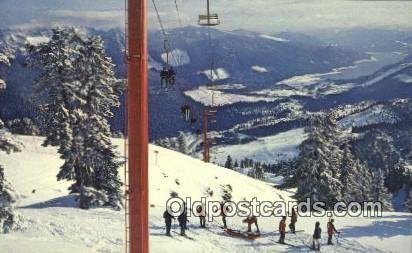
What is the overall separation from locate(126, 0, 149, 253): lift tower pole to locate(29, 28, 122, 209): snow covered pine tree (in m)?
14.9

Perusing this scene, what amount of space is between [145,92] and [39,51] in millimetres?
16344

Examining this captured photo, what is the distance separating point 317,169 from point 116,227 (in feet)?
72.4

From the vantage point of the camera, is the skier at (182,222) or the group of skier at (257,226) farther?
the skier at (182,222)

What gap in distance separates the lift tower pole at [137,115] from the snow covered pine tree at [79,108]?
1490 centimetres

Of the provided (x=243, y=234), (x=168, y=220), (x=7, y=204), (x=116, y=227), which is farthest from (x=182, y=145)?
(x=7, y=204)

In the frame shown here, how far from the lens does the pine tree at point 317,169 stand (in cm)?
4619

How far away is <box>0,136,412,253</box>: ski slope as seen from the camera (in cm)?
2544

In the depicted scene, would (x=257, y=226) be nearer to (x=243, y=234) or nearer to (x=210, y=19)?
(x=243, y=234)

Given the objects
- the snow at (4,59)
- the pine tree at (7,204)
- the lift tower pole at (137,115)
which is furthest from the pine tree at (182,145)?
the lift tower pole at (137,115)

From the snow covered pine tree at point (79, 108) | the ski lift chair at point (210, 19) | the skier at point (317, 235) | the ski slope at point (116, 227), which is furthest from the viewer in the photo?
the snow covered pine tree at point (79, 108)

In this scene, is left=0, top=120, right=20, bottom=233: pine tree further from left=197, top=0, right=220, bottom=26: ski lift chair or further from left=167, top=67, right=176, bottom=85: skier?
left=197, top=0, right=220, bottom=26: ski lift chair

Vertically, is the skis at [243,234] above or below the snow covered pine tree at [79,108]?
below

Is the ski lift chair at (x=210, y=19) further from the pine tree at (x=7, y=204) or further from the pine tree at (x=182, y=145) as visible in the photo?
the pine tree at (x=182, y=145)

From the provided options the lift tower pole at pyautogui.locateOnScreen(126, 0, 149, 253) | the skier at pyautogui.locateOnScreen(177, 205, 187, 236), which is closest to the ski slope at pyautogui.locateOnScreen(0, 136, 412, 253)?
the skier at pyautogui.locateOnScreen(177, 205, 187, 236)
